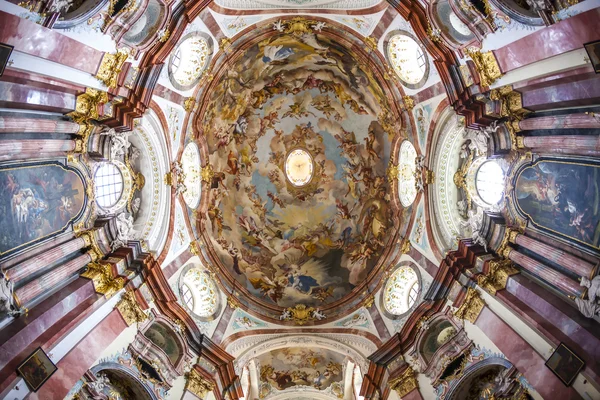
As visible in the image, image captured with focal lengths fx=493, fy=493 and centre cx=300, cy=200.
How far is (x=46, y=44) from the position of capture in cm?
1141

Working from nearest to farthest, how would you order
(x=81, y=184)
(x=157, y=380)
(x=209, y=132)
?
(x=81, y=184) → (x=157, y=380) → (x=209, y=132)

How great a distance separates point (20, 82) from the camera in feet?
37.0

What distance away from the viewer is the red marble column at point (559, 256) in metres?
12.0

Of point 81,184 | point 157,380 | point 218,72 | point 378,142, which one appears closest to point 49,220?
point 81,184

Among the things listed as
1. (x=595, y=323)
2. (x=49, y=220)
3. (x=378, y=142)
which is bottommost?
(x=49, y=220)

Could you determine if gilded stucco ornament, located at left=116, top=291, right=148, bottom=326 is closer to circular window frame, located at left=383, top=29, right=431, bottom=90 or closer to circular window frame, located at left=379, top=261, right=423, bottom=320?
circular window frame, located at left=379, top=261, right=423, bottom=320

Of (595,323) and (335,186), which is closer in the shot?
(595,323)

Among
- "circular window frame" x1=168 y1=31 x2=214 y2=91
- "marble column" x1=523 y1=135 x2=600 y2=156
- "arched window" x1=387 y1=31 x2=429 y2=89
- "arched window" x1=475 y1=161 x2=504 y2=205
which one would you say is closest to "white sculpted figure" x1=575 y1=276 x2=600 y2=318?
"marble column" x1=523 y1=135 x2=600 y2=156

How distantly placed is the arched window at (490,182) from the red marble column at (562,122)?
8.72ft

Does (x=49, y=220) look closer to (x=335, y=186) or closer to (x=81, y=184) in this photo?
(x=81, y=184)

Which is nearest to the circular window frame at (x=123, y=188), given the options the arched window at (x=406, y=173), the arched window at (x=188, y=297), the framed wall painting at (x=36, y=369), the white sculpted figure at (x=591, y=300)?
the arched window at (x=188, y=297)

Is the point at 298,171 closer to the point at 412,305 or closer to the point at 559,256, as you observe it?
the point at 412,305

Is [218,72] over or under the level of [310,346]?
over

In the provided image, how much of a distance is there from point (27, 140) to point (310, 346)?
15.6m
